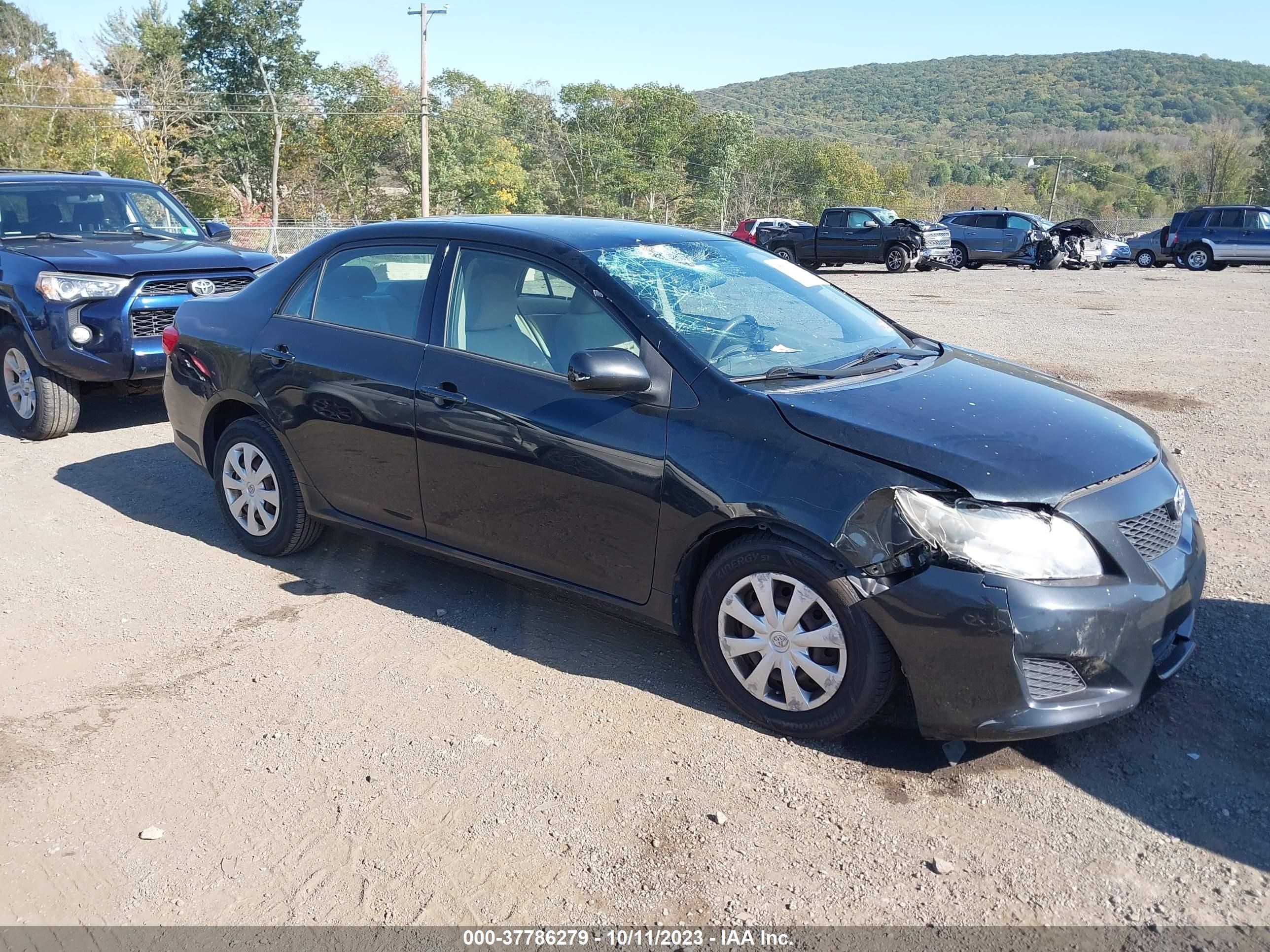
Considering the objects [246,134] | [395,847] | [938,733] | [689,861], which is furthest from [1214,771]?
[246,134]

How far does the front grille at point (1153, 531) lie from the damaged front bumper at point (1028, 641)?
2.0 inches

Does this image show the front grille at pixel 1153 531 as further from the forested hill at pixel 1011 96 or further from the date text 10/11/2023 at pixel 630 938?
the forested hill at pixel 1011 96

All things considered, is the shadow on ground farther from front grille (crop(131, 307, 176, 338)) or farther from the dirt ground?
front grille (crop(131, 307, 176, 338))

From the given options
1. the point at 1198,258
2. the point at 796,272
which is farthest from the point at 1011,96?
the point at 796,272

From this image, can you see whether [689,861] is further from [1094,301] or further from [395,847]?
[1094,301]

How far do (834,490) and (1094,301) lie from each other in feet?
59.2

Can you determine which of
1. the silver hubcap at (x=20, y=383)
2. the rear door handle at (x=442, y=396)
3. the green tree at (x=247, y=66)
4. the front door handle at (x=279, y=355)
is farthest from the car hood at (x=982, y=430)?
the green tree at (x=247, y=66)

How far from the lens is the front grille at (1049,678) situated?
3.23 m

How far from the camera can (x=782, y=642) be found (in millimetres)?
3564

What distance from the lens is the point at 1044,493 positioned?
3.30 meters

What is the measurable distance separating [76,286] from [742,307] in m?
5.50

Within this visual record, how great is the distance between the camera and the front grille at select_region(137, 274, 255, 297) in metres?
7.73

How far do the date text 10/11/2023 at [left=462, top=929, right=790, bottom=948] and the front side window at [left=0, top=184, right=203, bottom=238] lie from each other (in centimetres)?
779

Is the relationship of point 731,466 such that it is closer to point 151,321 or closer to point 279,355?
point 279,355
